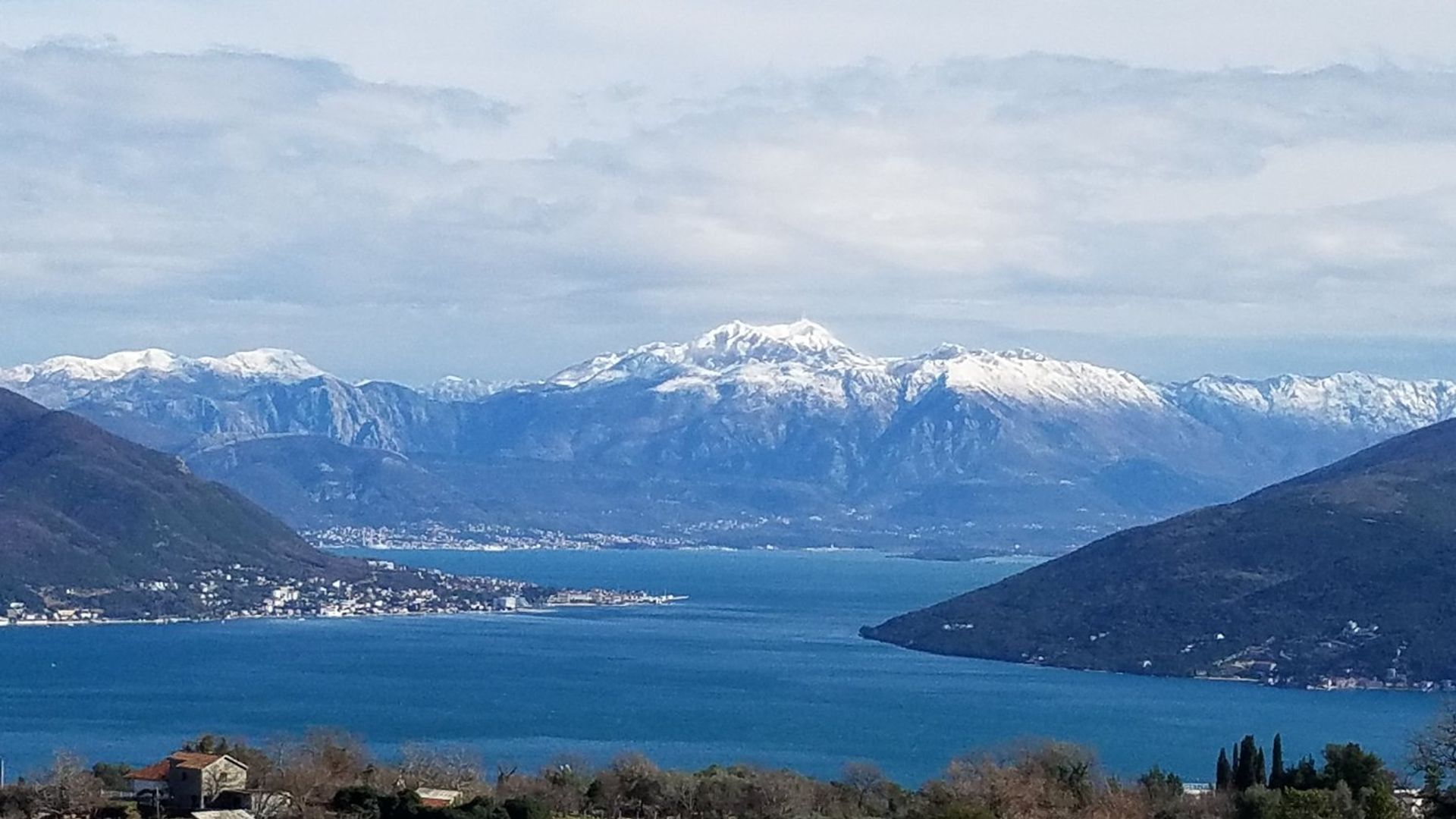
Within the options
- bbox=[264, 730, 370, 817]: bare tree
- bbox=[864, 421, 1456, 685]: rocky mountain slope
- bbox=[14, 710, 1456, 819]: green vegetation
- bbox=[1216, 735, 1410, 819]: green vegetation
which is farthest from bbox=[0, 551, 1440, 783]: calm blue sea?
bbox=[264, 730, 370, 817]: bare tree

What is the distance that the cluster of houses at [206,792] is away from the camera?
59.9 m

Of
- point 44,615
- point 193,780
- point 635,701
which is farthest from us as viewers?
point 44,615

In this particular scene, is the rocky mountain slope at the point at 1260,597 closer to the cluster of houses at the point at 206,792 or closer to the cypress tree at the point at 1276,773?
the cypress tree at the point at 1276,773

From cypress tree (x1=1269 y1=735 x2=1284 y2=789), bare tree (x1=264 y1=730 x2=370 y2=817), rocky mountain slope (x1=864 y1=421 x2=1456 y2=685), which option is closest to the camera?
bare tree (x1=264 y1=730 x2=370 y2=817)

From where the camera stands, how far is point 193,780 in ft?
205

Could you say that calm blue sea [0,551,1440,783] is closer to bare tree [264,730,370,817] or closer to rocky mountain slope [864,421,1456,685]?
rocky mountain slope [864,421,1456,685]

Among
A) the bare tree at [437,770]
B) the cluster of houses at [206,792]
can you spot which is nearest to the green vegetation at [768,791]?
the bare tree at [437,770]

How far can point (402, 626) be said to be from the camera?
619 ft

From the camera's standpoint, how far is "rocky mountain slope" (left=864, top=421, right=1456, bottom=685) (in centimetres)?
14700

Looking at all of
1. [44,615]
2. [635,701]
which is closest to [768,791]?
[635,701]

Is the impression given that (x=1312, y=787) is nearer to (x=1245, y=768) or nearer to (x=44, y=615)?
(x=1245, y=768)

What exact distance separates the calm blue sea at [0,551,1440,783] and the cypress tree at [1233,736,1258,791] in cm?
2137

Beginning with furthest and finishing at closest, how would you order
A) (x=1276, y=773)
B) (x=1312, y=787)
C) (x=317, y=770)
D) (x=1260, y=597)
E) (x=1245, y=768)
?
(x=1260, y=597)
(x=1245, y=768)
(x=1276, y=773)
(x=1312, y=787)
(x=317, y=770)

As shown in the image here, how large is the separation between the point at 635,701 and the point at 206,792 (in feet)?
208
